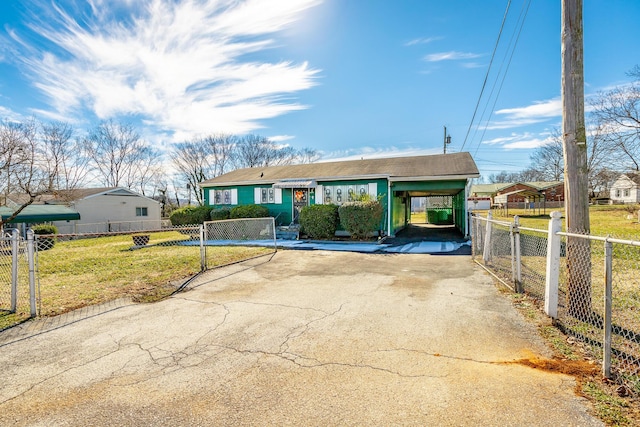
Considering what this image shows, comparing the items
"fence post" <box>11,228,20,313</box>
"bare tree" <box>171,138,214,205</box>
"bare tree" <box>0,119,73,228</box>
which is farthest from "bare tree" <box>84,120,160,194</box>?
"fence post" <box>11,228,20,313</box>

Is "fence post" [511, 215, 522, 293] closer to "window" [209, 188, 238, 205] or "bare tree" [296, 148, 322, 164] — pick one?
"window" [209, 188, 238, 205]

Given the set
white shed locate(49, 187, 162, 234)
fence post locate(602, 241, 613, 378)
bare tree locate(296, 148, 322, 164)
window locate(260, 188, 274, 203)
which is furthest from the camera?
bare tree locate(296, 148, 322, 164)

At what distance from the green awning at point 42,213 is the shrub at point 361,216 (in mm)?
23084

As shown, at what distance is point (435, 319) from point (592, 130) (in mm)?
31030

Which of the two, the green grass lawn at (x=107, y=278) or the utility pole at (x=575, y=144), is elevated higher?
the utility pole at (x=575, y=144)

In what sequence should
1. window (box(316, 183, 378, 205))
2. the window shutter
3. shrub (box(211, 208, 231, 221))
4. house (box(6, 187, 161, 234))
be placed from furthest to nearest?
house (box(6, 187, 161, 234))
shrub (box(211, 208, 231, 221))
window (box(316, 183, 378, 205))
the window shutter

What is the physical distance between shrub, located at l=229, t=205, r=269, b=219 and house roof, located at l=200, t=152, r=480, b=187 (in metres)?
1.51

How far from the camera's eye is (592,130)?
84.4 feet

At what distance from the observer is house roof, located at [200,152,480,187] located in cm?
1390

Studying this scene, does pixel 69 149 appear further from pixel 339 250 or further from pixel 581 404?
pixel 581 404

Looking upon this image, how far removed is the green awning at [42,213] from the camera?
22.0 metres

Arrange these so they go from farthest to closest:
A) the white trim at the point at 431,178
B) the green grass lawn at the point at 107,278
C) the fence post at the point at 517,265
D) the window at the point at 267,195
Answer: the window at the point at 267,195
the white trim at the point at 431,178
the green grass lawn at the point at 107,278
the fence post at the point at 517,265

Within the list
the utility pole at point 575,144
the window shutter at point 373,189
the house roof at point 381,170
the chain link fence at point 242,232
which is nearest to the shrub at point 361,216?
the window shutter at point 373,189

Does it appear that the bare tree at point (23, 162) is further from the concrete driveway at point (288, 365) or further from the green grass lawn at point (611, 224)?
the green grass lawn at point (611, 224)
